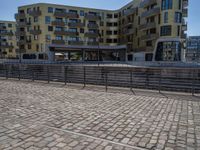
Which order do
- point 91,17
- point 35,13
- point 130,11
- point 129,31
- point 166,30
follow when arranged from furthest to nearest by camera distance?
point 91,17 < point 129,31 < point 130,11 < point 35,13 < point 166,30

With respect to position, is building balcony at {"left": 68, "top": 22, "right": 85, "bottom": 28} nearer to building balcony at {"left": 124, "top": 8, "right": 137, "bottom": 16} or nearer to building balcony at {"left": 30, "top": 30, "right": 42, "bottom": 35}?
building balcony at {"left": 30, "top": 30, "right": 42, "bottom": 35}

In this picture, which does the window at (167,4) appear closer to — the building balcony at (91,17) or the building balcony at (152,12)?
the building balcony at (152,12)

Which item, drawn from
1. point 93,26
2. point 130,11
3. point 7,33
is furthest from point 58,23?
point 7,33

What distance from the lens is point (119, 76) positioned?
13.2m

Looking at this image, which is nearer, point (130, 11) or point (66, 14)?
point (130, 11)

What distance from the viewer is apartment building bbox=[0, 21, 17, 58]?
79.6 m

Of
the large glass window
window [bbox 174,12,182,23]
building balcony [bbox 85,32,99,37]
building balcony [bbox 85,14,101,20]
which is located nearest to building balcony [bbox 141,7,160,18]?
window [bbox 174,12,182,23]

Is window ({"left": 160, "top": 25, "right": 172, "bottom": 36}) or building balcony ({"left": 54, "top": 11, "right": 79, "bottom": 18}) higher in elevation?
building balcony ({"left": 54, "top": 11, "right": 79, "bottom": 18})

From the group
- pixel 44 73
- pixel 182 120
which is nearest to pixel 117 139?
pixel 182 120

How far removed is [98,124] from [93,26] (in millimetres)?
59110

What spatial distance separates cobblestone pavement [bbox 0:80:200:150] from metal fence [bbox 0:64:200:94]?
2.88 m

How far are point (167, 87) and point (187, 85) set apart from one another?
113cm

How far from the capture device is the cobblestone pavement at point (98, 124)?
4.42 metres

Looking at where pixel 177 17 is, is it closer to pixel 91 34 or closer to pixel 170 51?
pixel 170 51
